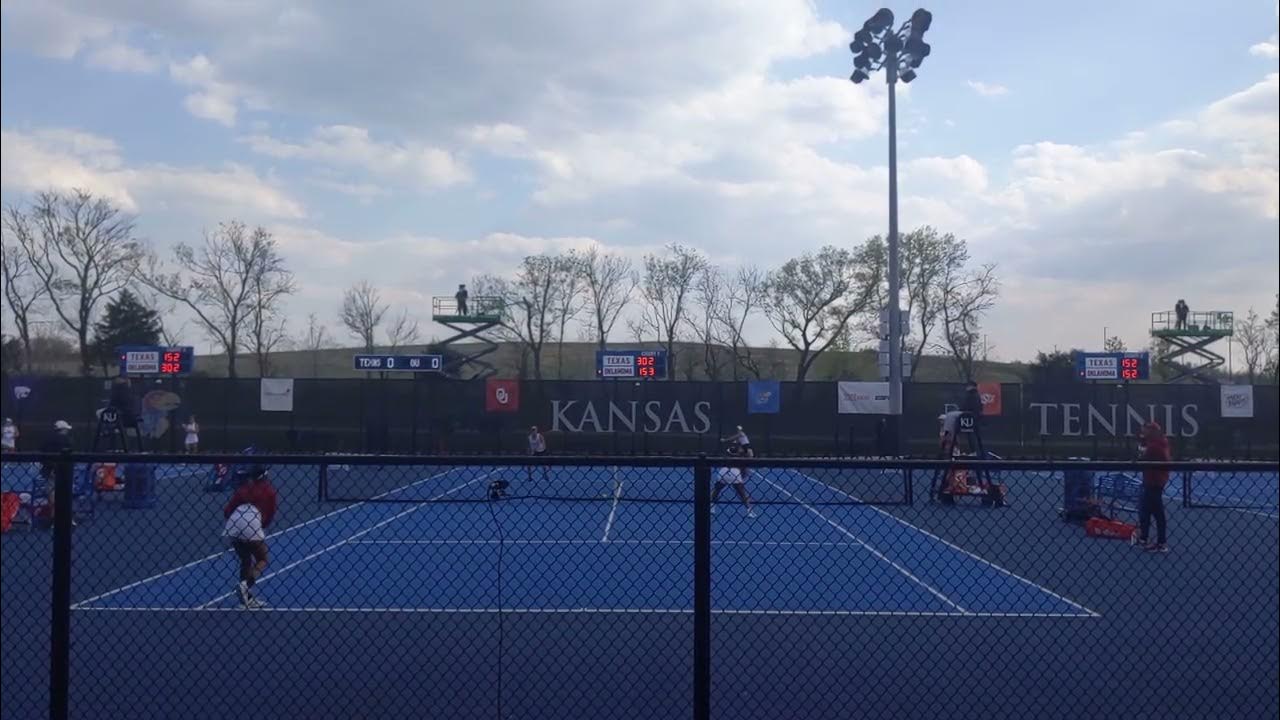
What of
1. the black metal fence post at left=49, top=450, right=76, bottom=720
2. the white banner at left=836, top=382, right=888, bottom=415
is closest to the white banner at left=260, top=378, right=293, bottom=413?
the white banner at left=836, top=382, right=888, bottom=415

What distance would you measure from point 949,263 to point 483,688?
31106mm

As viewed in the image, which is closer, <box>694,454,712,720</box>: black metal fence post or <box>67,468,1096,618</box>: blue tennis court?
<box>694,454,712,720</box>: black metal fence post

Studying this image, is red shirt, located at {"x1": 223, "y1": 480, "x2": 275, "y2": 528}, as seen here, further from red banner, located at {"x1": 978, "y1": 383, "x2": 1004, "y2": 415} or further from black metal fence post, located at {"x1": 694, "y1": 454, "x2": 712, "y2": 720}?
red banner, located at {"x1": 978, "y1": 383, "x2": 1004, "y2": 415}

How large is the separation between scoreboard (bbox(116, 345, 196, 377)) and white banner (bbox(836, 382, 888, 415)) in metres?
20.5

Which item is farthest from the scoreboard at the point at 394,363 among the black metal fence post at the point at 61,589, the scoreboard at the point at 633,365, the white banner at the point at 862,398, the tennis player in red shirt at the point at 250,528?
the black metal fence post at the point at 61,589

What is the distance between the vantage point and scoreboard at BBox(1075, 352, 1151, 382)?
29.9 meters

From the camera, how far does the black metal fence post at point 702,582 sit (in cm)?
445

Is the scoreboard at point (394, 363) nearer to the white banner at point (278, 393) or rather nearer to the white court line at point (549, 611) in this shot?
the white banner at point (278, 393)

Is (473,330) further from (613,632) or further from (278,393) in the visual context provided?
(613,632)

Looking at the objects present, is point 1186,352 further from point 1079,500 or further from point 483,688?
point 483,688

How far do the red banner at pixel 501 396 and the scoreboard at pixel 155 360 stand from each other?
9496mm

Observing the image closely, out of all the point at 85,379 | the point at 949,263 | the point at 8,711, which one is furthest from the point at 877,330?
the point at 8,711

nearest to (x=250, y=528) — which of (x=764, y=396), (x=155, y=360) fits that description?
(x=764, y=396)

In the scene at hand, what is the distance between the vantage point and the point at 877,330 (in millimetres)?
37531
